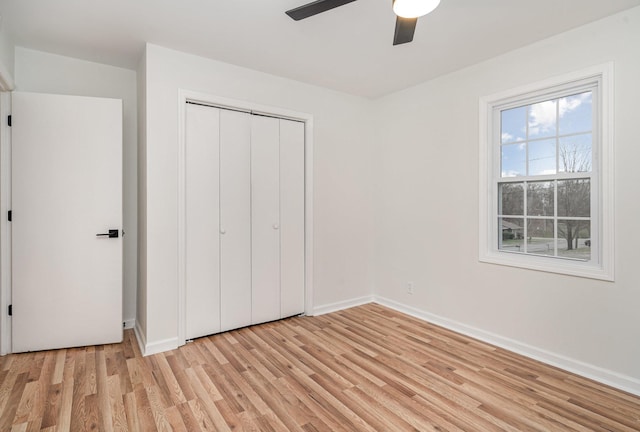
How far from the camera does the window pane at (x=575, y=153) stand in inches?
101

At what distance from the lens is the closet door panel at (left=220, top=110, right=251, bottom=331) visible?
10.6 feet

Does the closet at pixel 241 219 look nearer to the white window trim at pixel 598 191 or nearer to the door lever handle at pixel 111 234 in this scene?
the door lever handle at pixel 111 234

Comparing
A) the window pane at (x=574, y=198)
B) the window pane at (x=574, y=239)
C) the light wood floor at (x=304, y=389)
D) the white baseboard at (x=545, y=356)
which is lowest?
the light wood floor at (x=304, y=389)

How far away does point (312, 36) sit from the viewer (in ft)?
8.78

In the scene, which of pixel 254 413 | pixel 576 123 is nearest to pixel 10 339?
pixel 254 413

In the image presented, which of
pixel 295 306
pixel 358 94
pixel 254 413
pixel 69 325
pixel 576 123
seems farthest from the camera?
pixel 358 94

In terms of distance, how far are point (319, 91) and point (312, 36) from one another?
1146 mm

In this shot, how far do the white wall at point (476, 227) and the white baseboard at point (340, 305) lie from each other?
20 cm

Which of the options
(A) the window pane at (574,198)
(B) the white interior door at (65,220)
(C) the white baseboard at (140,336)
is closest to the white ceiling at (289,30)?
(B) the white interior door at (65,220)

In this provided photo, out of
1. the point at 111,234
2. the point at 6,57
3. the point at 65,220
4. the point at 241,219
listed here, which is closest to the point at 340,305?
the point at 241,219

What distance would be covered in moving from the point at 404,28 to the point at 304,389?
2359mm

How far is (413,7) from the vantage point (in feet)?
5.50

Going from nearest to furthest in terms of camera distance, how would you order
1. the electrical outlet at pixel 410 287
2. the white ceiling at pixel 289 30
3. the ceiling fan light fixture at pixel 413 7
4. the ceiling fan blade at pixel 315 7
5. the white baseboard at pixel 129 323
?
the ceiling fan light fixture at pixel 413 7 → the ceiling fan blade at pixel 315 7 → the white ceiling at pixel 289 30 → the white baseboard at pixel 129 323 → the electrical outlet at pixel 410 287

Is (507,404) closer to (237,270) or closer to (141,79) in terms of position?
(237,270)
